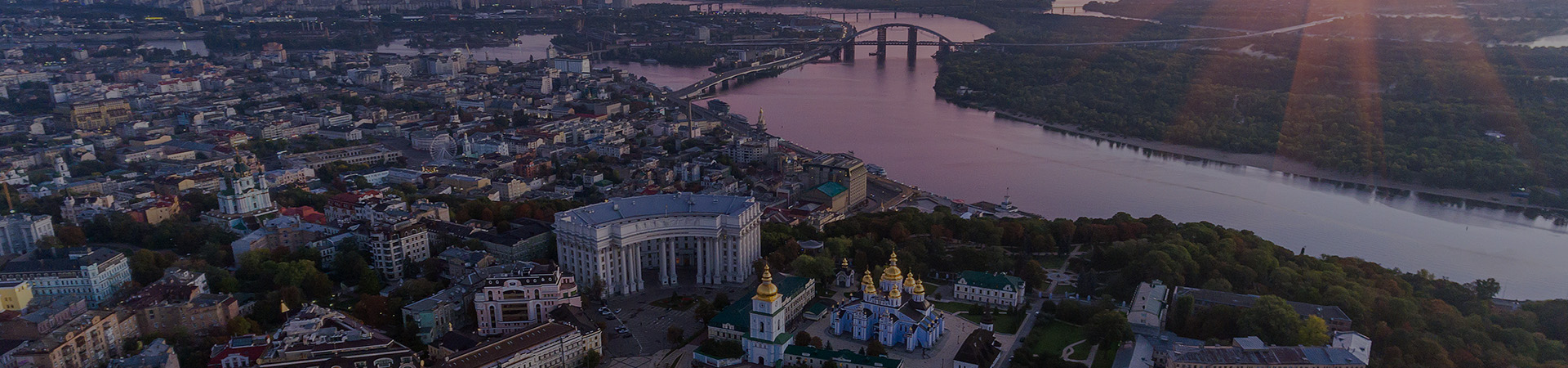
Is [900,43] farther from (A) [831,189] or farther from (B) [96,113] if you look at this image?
(B) [96,113]

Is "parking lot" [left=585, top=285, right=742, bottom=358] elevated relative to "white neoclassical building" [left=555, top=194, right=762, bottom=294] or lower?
lower

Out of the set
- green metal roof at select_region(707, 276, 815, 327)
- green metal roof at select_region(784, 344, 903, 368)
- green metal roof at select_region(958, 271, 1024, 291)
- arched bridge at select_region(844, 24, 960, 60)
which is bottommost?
arched bridge at select_region(844, 24, 960, 60)

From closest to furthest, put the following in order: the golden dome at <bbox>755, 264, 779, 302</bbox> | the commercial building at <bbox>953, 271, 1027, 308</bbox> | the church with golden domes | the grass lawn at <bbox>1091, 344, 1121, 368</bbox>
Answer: the golden dome at <bbox>755, 264, 779, 302</bbox> → the grass lawn at <bbox>1091, 344, 1121, 368</bbox> → the church with golden domes → the commercial building at <bbox>953, 271, 1027, 308</bbox>

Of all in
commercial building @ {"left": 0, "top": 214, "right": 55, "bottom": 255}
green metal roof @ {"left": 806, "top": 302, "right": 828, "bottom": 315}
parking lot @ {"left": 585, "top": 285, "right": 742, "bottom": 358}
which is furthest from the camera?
commercial building @ {"left": 0, "top": 214, "right": 55, "bottom": 255}

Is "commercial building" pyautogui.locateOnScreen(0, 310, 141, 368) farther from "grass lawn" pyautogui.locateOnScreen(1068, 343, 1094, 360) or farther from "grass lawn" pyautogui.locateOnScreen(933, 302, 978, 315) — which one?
"grass lawn" pyautogui.locateOnScreen(1068, 343, 1094, 360)

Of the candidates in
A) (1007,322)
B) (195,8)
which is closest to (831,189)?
(1007,322)

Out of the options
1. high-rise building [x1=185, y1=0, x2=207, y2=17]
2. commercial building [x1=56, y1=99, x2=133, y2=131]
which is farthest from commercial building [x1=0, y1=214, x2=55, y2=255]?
high-rise building [x1=185, y1=0, x2=207, y2=17]
